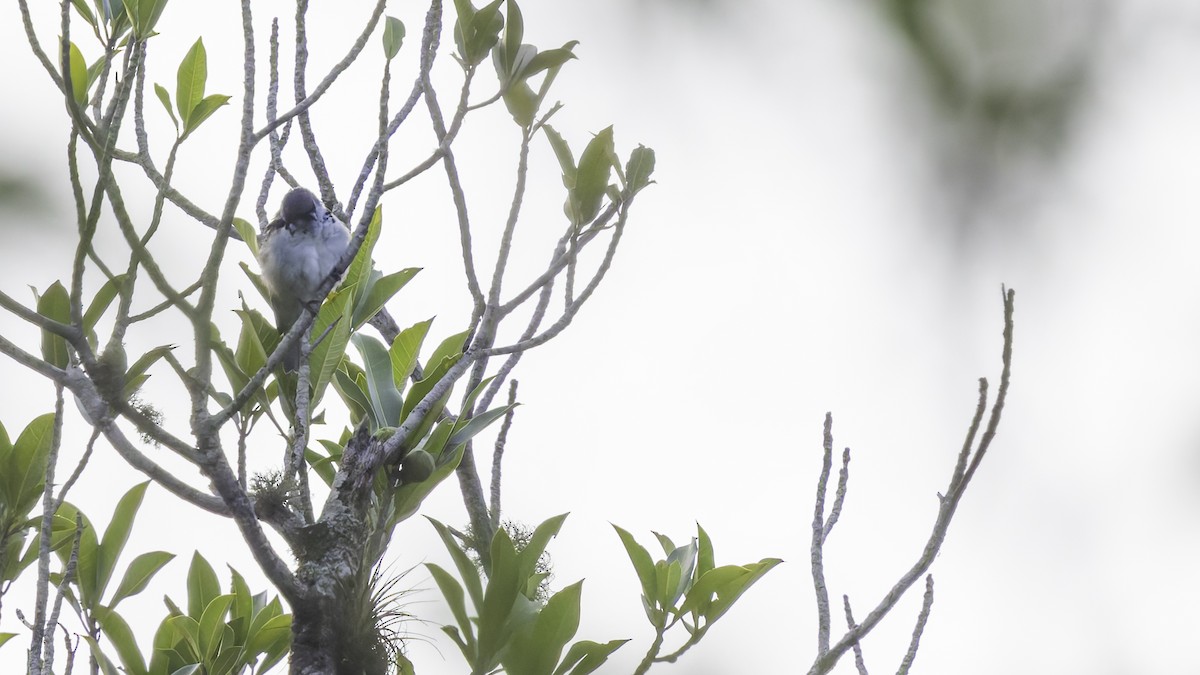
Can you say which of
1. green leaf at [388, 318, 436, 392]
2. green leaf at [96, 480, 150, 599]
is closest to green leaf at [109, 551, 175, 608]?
green leaf at [96, 480, 150, 599]

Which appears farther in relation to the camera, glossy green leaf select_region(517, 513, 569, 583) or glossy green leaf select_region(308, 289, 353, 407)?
glossy green leaf select_region(308, 289, 353, 407)

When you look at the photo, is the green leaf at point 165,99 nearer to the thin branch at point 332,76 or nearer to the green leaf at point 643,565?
the thin branch at point 332,76

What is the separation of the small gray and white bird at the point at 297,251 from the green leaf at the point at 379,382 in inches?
76.5

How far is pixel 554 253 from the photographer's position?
3088 mm

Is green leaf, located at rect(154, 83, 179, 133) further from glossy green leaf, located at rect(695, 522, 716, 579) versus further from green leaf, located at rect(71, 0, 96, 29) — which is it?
glossy green leaf, located at rect(695, 522, 716, 579)

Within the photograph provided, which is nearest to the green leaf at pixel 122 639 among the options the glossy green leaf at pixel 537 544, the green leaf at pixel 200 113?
the glossy green leaf at pixel 537 544

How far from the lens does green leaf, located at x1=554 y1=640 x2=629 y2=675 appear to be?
2.68 metres

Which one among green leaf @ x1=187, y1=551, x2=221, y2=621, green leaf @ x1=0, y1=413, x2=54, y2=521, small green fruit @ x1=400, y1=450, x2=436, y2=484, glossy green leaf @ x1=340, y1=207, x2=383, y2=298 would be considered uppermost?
glossy green leaf @ x1=340, y1=207, x2=383, y2=298

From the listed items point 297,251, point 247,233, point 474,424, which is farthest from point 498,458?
point 297,251

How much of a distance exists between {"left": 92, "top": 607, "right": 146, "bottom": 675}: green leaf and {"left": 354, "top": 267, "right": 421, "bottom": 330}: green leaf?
1115 mm

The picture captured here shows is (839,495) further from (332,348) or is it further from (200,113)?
(200,113)

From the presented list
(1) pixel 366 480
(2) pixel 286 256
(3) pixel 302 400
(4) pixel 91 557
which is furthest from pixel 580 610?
(2) pixel 286 256

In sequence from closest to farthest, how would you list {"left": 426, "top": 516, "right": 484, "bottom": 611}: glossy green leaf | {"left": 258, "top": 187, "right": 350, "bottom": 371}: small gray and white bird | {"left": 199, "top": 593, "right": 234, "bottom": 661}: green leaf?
{"left": 426, "top": 516, "right": 484, "bottom": 611}: glossy green leaf → {"left": 199, "top": 593, "right": 234, "bottom": 661}: green leaf → {"left": 258, "top": 187, "right": 350, "bottom": 371}: small gray and white bird

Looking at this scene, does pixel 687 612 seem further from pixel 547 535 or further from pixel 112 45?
pixel 112 45
